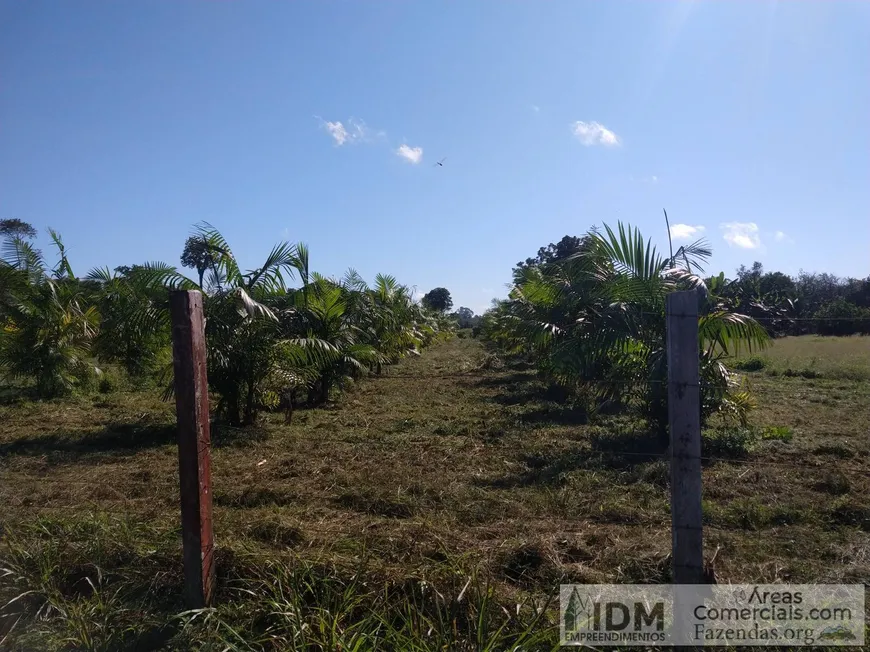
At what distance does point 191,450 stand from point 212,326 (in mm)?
5491

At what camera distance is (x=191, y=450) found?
315 cm

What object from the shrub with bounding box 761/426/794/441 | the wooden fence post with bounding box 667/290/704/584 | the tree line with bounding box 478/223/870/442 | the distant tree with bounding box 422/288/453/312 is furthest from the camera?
the distant tree with bounding box 422/288/453/312

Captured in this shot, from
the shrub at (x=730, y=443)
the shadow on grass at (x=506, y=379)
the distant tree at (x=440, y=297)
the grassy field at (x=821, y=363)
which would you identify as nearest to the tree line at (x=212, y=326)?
the shadow on grass at (x=506, y=379)

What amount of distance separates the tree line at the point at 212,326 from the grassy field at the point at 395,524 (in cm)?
93

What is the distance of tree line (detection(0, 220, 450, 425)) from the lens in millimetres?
8258

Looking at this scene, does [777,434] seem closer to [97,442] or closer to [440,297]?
[97,442]

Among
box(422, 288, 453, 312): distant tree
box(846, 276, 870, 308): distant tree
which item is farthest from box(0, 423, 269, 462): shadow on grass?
box(422, 288, 453, 312): distant tree

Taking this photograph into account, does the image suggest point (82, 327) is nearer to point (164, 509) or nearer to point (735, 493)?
point (164, 509)

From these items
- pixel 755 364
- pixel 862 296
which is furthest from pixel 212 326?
pixel 755 364

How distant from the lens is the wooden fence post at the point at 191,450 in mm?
3143

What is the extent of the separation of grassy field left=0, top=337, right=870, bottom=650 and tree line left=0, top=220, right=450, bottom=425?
3.05 ft

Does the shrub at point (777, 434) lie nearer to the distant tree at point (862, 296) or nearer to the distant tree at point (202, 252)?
the distant tree at point (862, 296)

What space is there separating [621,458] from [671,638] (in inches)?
156

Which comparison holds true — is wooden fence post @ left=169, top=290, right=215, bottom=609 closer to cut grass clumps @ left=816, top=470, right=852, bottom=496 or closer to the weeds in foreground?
the weeds in foreground
